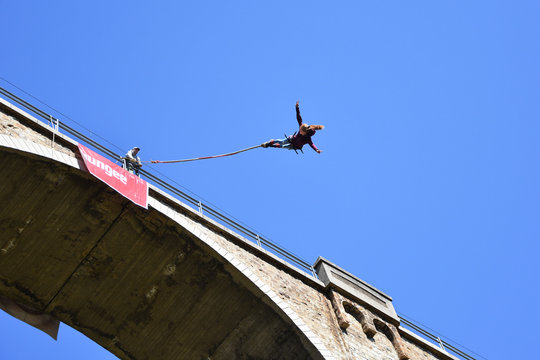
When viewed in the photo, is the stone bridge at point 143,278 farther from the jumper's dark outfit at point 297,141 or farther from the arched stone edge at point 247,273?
the jumper's dark outfit at point 297,141

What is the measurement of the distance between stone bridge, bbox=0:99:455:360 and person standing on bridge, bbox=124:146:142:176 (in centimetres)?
76

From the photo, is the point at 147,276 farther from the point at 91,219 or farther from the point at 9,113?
the point at 9,113

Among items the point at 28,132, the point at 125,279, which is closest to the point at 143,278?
the point at 125,279

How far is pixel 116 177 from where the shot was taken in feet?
51.8

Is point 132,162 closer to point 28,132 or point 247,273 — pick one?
point 28,132

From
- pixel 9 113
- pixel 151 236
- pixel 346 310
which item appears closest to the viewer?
pixel 9 113

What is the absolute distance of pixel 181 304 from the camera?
17047 millimetres

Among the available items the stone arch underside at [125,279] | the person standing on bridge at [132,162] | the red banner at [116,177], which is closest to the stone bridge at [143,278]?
the stone arch underside at [125,279]

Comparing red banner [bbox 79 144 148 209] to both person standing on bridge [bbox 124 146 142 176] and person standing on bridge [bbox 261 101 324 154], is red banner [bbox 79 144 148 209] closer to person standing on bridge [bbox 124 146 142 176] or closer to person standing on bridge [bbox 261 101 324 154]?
person standing on bridge [bbox 124 146 142 176]

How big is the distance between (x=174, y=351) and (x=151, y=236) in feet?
9.71

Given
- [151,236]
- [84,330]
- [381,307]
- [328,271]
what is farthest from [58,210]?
[381,307]

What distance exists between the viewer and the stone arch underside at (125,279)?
15633mm

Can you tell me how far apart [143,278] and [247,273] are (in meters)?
2.38

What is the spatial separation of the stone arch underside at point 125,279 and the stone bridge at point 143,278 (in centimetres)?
2
